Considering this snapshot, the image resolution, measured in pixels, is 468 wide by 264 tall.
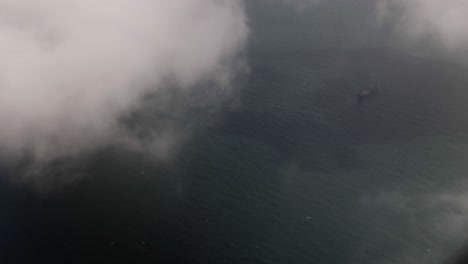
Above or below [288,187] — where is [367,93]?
above

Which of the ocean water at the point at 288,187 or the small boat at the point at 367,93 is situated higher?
the small boat at the point at 367,93

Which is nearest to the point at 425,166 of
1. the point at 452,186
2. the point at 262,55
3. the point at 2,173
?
the point at 452,186

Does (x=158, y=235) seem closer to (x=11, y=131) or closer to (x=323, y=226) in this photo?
(x=323, y=226)

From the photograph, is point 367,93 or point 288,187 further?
point 367,93

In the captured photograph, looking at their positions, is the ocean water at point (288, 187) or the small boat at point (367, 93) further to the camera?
the small boat at point (367, 93)
